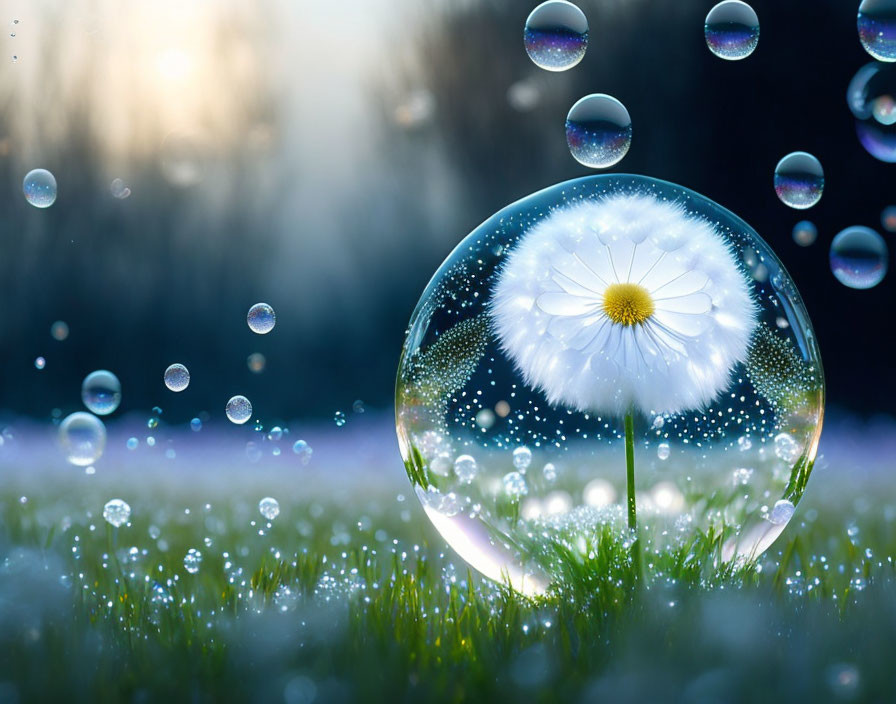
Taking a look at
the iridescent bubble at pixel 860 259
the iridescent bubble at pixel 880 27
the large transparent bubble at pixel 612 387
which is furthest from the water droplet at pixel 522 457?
the iridescent bubble at pixel 880 27

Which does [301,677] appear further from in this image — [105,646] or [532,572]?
[532,572]

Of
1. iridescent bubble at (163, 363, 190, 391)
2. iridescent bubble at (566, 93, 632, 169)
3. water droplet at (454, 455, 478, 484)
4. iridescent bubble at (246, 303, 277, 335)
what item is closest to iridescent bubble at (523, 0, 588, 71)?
iridescent bubble at (566, 93, 632, 169)

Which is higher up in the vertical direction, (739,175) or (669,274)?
(739,175)

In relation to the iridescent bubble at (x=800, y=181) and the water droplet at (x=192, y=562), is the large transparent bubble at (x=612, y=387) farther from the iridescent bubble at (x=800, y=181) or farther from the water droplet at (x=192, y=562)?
the water droplet at (x=192, y=562)

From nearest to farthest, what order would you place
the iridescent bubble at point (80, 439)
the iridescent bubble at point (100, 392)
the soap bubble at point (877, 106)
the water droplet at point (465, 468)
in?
1. the water droplet at point (465, 468)
2. the soap bubble at point (877, 106)
3. the iridescent bubble at point (80, 439)
4. the iridescent bubble at point (100, 392)

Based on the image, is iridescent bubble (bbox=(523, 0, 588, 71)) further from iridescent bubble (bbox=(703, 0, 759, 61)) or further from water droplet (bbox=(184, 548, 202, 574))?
water droplet (bbox=(184, 548, 202, 574))

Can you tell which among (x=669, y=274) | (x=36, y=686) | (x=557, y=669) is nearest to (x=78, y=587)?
(x=36, y=686)

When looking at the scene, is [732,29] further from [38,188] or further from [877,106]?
[38,188]
